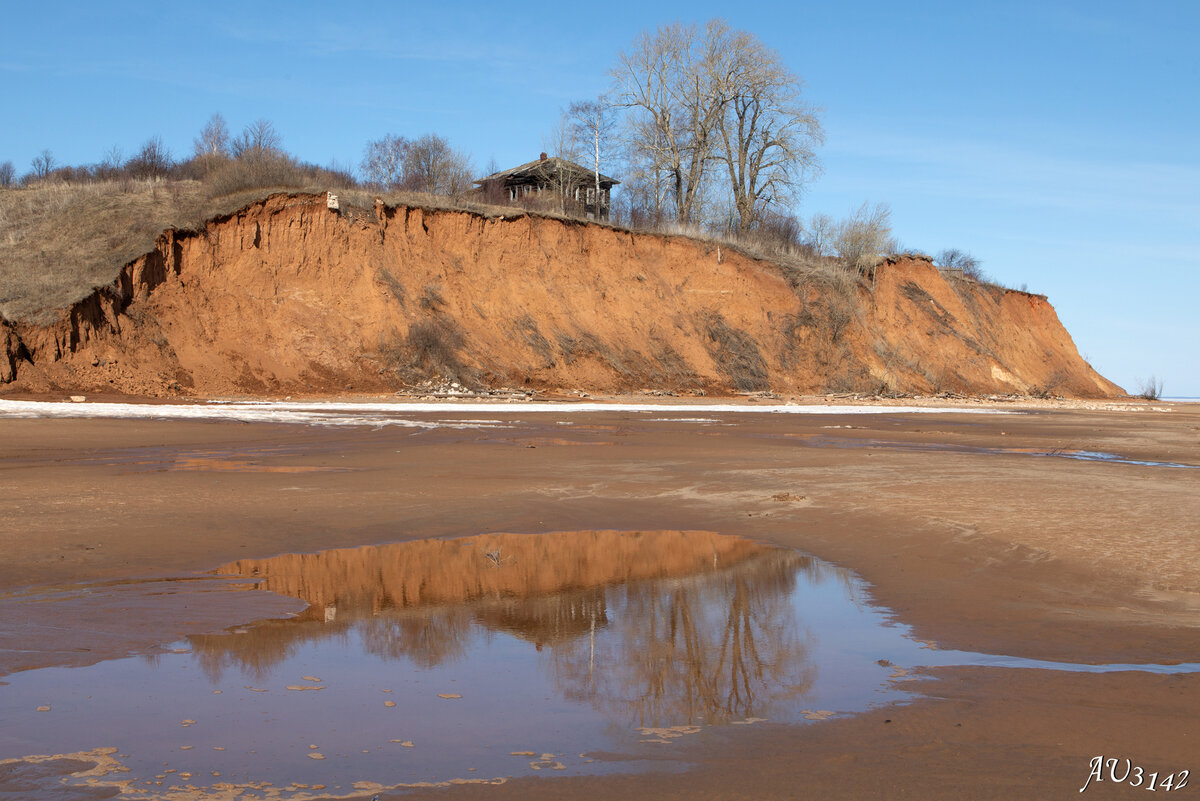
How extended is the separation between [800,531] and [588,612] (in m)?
3.07

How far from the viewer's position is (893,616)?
215 inches

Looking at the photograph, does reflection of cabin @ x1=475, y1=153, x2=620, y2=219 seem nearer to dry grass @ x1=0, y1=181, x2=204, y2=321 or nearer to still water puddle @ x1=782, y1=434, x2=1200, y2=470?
dry grass @ x1=0, y1=181, x2=204, y2=321

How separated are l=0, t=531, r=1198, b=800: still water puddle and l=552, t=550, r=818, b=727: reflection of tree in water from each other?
1 centimetres

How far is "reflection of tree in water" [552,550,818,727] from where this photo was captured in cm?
397

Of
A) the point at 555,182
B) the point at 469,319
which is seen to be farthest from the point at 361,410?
the point at 555,182

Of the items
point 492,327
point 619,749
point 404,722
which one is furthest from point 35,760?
point 492,327

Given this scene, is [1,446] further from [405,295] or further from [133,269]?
[405,295]

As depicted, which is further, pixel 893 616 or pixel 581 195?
pixel 581 195

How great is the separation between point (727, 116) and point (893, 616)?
45.1 metres

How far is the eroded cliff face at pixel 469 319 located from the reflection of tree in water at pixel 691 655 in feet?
76.8

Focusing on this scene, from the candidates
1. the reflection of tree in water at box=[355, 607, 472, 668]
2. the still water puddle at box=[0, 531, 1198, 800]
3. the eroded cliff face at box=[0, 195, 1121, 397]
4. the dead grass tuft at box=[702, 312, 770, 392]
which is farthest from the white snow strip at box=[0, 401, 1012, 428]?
the reflection of tree in water at box=[355, 607, 472, 668]

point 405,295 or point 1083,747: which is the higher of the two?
point 405,295

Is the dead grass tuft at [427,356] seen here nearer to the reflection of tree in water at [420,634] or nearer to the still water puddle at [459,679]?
the still water puddle at [459,679]

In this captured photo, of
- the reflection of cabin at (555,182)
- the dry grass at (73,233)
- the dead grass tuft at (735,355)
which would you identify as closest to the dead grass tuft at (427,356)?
the dry grass at (73,233)
